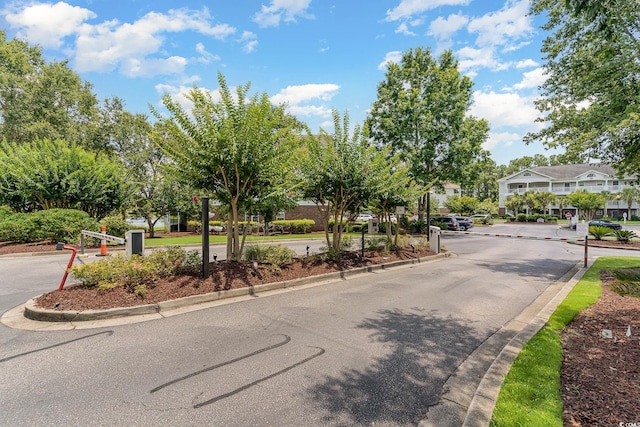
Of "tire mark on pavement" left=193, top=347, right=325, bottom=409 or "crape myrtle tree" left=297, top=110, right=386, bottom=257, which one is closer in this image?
"tire mark on pavement" left=193, top=347, right=325, bottom=409

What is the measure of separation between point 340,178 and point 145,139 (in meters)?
21.4

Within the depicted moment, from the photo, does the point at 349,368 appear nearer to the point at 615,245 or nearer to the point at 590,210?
the point at 615,245

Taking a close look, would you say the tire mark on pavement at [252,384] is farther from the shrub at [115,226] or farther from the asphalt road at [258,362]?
the shrub at [115,226]

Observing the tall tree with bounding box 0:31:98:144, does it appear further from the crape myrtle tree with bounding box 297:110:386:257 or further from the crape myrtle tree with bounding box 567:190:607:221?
the crape myrtle tree with bounding box 567:190:607:221

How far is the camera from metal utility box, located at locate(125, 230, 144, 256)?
934 cm

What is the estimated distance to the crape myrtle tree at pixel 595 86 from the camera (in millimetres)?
7453

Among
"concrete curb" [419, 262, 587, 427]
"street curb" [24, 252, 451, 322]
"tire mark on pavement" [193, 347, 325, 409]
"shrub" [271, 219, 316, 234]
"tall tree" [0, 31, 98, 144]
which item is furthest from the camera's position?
"shrub" [271, 219, 316, 234]

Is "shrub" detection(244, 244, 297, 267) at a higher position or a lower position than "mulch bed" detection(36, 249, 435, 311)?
higher

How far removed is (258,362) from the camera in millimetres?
4219

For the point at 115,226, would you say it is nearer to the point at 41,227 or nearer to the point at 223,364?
the point at 41,227

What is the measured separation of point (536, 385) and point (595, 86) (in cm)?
957

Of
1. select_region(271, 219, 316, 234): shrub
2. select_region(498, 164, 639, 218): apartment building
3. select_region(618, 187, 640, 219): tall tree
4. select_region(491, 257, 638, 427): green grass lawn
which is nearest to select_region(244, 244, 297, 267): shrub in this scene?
select_region(491, 257, 638, 427): green grass lawn

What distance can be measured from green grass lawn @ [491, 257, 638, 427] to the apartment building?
62584mm

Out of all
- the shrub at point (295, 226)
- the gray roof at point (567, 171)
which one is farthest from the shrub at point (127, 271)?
the gray roof at point (567, 171)
